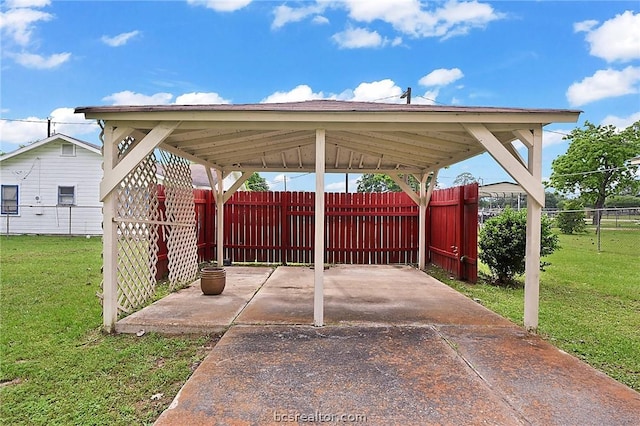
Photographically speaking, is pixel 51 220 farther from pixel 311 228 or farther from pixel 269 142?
pixel 269 142

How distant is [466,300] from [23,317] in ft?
17.7

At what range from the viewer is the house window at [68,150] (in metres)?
15.0

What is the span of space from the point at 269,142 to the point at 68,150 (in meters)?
13.1

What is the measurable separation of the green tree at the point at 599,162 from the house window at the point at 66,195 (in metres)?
25.0

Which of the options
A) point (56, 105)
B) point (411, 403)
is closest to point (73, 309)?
point (411, 403)

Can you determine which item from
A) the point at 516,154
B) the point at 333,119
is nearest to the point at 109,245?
the point at 333,119

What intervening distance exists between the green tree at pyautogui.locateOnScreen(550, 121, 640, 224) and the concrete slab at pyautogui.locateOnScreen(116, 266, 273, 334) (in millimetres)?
23193

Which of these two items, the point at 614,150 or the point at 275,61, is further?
the point at 614,150

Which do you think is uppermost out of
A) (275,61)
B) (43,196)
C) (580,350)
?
(275,61)

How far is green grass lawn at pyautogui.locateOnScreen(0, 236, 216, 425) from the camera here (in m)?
2.41

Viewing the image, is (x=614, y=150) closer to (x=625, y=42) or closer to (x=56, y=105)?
(x=625, y=42)

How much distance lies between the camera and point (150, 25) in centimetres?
992

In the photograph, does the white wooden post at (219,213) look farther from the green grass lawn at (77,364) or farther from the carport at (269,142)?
the green grass lawn at (77,364)

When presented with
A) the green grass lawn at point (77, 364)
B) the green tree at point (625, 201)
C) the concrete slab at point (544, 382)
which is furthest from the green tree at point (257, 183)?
the concrete slab at point (544, 382)
